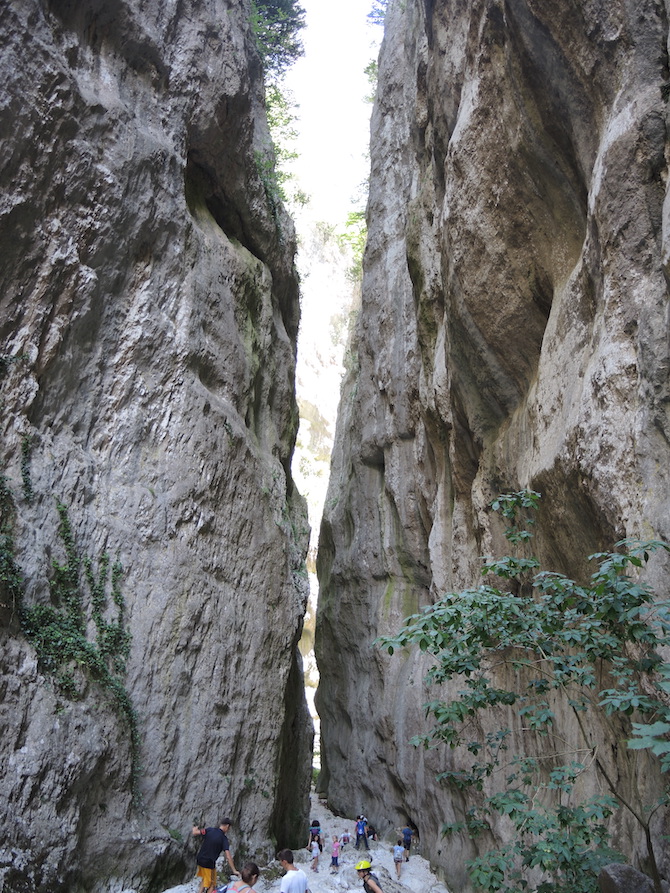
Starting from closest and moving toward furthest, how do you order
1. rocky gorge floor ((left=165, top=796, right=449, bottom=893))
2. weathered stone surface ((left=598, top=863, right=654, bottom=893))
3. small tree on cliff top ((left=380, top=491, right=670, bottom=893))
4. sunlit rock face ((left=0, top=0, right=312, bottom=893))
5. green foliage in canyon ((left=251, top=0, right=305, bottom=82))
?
weathered stone surface ((left=598, top=863, right=654, bottom=893)) < small tree on cliff top ((left=380, top=491, right=670, bottom=893)) < sunlit rock face ((left=0, top=0, right=312, bottom=893)) < rocky gorge floor ((left=165, top=796, right=449, bottom=893)) < green foliage in canyon ((left=251, top=0, right=305, bottom=82))

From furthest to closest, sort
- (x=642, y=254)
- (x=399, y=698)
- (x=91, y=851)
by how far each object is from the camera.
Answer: (x=399, y=698), (x=91, y=851), (x=642, y=254)

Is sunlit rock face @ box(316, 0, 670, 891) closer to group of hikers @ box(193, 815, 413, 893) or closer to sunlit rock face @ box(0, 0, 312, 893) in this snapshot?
group of hikers @ box(193, 815, 413, 893)

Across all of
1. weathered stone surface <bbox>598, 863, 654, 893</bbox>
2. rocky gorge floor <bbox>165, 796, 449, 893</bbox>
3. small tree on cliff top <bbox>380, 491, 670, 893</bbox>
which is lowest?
rocky gorge floor <bbox>165, 796, 449, 893</bbox>

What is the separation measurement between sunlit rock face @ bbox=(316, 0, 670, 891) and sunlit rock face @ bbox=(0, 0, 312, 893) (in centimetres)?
366

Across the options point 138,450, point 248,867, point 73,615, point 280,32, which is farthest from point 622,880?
point 280,32

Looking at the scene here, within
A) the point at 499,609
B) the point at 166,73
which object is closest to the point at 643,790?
the point at 499,609

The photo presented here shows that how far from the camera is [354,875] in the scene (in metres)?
12.6

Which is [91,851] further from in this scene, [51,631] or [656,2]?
[656,2]

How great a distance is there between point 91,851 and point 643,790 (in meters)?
6.28

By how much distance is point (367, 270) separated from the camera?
21.8 metres

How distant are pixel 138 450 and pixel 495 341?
576 centimetres

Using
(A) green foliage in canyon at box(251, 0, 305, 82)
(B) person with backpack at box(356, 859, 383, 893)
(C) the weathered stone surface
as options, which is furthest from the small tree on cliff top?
(A) green foliage in canyon at box(251, 0, 305, 82)

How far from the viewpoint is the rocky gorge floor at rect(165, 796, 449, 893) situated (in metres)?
10.8

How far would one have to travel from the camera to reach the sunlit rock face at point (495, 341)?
6.08 meters
